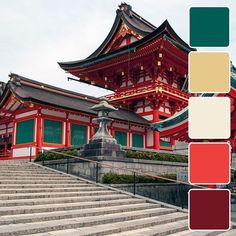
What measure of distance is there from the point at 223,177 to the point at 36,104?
62.9 ft

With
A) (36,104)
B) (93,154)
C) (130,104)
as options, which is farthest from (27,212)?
(130,104)

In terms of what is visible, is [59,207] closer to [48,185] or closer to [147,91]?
[48,185]

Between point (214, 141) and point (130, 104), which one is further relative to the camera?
point (130, 104)

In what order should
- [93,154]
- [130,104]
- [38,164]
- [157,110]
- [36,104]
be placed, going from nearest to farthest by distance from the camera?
[93,154], [38,164], [36,104], [157,110], [130,104]

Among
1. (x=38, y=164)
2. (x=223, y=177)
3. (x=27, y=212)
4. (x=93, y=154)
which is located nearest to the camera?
(x=223, y=177)

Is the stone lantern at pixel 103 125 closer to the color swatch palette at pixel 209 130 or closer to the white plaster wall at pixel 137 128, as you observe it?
the white plaster wall at pixel 137 128

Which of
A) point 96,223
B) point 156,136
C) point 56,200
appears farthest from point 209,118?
point 156,136

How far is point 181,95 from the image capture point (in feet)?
88.3

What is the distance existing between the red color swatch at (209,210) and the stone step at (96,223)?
5.93m

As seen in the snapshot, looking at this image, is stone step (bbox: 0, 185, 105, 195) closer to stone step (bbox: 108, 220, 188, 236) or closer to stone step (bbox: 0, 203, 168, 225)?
stone step (bbox: 0, 203, 168, 225)

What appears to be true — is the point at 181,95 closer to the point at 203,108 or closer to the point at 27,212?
the point at 27,212

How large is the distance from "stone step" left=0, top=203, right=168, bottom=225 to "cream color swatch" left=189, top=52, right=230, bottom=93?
6991 mm

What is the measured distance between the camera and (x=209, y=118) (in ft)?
4.33

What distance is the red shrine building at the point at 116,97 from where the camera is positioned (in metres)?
21.1
